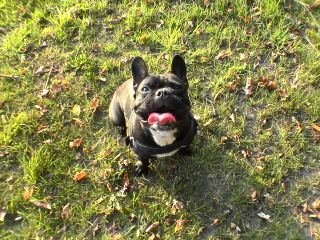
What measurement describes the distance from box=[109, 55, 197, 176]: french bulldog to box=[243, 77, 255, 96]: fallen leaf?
1490mm

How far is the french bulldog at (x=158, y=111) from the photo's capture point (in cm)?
279

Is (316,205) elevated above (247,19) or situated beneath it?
situated beneath

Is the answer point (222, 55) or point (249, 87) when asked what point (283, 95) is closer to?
point (249, 87)

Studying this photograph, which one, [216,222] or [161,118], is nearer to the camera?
[161,118]

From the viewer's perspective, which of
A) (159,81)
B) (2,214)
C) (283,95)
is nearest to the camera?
(159,81)

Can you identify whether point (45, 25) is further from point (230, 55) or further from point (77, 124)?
point (230, 55)

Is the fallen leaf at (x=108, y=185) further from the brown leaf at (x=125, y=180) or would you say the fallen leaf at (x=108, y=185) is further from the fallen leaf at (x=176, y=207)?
the fallen leaf at (x=176, y=207)

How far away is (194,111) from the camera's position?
4.41m

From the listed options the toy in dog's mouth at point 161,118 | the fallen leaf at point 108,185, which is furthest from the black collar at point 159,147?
the fallen leaf at point 108,185

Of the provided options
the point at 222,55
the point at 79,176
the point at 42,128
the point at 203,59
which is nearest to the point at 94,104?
the point at 42,128

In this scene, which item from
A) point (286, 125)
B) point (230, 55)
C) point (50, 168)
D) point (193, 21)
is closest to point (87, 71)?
point (50, 168)

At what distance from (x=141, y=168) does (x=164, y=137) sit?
0.91 m

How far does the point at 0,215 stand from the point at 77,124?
157 centimetres

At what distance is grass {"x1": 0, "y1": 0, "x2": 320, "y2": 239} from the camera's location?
3.74 m
